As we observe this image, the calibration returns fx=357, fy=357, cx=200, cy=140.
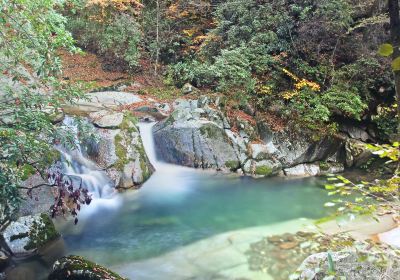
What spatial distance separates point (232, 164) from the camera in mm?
10492

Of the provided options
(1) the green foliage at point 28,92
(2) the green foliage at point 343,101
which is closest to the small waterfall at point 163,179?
(1) the green foliage at point 28,92

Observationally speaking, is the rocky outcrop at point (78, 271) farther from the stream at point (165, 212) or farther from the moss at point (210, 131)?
the moss at point (210, 131)

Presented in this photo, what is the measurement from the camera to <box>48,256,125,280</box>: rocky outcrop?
4625 mm

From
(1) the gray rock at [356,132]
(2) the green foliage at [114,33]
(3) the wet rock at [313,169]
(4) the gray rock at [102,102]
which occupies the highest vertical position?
(2) the green foliage at [114,33]

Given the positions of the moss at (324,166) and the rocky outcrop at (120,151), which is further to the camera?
the moss at (324,166)

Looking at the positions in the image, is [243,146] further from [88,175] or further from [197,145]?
[88,175]

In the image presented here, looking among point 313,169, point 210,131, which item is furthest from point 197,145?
point 313,169

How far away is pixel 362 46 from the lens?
11594mm

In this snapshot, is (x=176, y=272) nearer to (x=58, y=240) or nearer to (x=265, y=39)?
(x=58, y=240)

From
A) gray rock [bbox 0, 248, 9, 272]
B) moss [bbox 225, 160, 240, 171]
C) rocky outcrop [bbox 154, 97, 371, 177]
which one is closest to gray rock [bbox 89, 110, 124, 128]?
rocky outcrop [bbox 154, 97, 371, 177]

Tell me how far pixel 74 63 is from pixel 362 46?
12170 mm

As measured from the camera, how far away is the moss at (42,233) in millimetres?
5891

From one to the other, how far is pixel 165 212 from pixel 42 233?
2.60 m

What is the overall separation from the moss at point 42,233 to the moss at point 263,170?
5.85 metres
